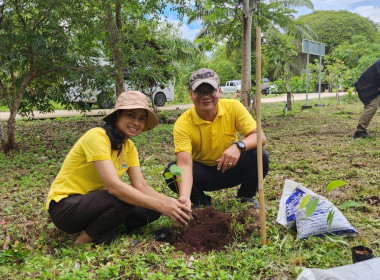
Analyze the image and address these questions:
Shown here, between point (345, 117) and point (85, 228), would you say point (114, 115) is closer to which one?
point (85, 228)

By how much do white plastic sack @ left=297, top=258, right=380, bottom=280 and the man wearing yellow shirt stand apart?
1067mm

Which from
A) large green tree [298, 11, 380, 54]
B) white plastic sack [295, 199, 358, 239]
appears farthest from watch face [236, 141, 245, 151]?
large green tree [298, 11, 380, 54]

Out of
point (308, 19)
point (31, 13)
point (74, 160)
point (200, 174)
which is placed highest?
point (308, 19)

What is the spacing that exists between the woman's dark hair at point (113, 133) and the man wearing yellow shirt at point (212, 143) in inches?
19.5

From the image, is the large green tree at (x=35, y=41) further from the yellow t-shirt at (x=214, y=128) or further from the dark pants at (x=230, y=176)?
the dark pants at (x=230, y=176)

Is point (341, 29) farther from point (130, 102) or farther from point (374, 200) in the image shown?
point (130, 102)

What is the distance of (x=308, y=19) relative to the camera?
4078 centimetres

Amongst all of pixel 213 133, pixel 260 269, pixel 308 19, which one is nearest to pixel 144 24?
pixel 213 133

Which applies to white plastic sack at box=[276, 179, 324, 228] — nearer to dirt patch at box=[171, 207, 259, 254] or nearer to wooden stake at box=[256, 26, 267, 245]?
dirt patch at box=[171, 207, 259, 254]

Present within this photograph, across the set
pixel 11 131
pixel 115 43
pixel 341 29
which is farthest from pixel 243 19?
pixel 341 29

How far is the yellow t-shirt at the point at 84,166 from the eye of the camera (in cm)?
220

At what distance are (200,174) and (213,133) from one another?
1.22 ft

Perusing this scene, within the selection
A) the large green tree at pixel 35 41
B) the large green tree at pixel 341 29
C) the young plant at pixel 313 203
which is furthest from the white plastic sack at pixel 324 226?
the large green tree at pixel 341 29

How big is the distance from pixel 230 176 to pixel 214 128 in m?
0.47
